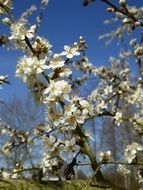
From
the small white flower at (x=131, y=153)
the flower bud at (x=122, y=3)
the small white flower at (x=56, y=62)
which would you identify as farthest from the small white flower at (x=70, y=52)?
the flower bud at (x=122, y=3)

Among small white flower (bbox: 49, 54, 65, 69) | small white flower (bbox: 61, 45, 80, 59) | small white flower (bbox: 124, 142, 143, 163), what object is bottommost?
small white flower (bbox: 124, 142, 143, 163)

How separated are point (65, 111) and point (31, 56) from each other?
1.08 ft

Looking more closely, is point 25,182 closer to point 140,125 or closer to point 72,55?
point 72,55

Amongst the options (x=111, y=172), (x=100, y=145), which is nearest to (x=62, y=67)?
(x=100, y=145)

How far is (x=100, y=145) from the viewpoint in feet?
112

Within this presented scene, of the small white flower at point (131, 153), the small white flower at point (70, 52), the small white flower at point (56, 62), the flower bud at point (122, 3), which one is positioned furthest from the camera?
the flower bud at point (122, 3)

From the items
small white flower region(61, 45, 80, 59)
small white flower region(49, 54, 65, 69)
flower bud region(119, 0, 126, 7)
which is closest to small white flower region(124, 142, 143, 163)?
small white flower region(61, 45, 80, 59)

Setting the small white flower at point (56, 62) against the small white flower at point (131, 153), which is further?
the small white flower at point (131, 153)

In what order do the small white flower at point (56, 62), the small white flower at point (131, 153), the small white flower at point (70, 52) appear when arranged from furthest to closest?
the small white flower at point (131, 153)
the small white flower at point (70, 52)
the small white flower at point (56, 62)

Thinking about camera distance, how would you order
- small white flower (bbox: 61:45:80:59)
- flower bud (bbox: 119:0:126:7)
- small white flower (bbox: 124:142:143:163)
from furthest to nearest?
flower bud (bbox: 119:0:126:7) < small white flower (bbox: 124:142:143:163) < small white flower (bbox: 61:45:80:59)

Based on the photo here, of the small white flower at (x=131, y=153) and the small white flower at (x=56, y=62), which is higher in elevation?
the small white flower at (x=56, y=62)

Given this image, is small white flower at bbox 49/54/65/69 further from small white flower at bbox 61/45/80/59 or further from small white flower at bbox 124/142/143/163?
small white flower at bbox 124/142/143/163

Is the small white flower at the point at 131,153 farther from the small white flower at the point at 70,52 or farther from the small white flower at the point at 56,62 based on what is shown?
the small white flower at the point at 56,62

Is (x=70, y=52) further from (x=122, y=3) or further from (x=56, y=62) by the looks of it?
(x=122, y=3)
